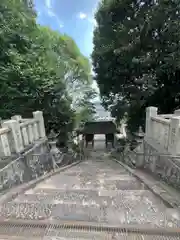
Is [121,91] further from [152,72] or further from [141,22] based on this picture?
[141,22]

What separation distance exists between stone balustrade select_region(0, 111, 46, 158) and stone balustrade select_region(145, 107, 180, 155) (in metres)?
3.32

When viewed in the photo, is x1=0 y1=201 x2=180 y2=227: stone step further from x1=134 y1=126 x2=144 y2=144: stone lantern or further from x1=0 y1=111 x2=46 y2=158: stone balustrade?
x1=134 y1=126 x2=144 y2=144: stone lantern

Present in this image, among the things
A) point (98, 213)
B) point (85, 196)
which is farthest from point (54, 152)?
point (98, 213)

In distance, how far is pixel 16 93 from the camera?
508 cm

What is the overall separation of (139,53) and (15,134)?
5658mm

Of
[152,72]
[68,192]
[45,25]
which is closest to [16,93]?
[68,192]

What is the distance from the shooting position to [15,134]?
11.9 ft

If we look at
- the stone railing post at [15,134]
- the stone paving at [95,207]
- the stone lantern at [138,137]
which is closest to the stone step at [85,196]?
the stone paving at [95,207]

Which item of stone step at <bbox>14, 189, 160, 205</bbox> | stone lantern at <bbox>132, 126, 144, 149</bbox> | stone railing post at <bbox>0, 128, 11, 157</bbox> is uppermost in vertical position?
stone railing post at <bbox>0, 128, 11, 157</bbox>

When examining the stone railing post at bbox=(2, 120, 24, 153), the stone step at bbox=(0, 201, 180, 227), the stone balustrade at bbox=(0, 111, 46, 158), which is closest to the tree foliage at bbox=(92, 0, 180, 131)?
the stone balustrade at bbox=(0, 111, 46, 158)

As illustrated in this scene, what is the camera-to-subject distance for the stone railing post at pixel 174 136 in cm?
295

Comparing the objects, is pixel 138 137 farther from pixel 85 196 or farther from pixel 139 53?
pixel 85 196

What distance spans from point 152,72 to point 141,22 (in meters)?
2.00

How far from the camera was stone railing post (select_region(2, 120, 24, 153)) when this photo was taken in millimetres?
3496
